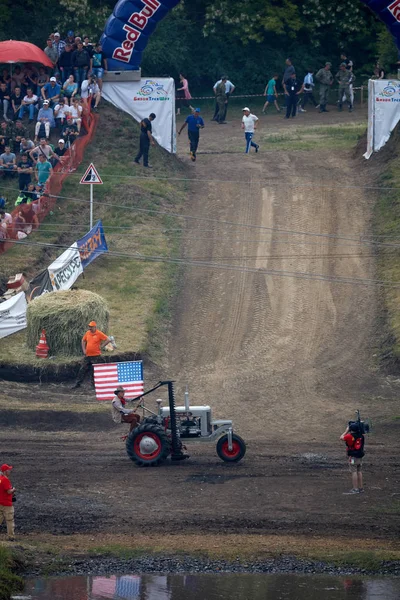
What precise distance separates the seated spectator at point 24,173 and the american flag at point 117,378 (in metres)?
10.5

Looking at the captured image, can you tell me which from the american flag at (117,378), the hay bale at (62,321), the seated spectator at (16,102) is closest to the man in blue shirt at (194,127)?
the seated spectator at (16,102)

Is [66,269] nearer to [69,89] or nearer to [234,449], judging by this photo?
[69,89]

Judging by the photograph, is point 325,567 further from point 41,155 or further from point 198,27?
point 198,27

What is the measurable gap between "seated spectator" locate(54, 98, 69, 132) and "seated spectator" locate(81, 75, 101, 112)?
132 centimetres

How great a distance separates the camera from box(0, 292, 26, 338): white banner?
28703 millimetres

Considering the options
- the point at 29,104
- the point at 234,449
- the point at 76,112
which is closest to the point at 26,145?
the point at 76,112

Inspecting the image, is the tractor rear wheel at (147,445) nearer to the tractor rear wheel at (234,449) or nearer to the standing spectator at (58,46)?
the tractor rear wheel at (234,449)

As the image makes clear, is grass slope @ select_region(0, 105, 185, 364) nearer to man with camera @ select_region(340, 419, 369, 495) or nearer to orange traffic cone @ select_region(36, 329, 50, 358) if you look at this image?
orange traffic cone @ select_region(36, 329, 50, 358)

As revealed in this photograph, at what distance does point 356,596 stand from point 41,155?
21199mm

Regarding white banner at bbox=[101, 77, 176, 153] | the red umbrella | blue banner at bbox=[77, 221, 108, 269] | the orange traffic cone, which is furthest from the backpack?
the red umbrella

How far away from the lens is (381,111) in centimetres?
3853

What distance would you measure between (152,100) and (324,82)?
32.5ft

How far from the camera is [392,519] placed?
19.0m

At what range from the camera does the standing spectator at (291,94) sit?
4491cm
